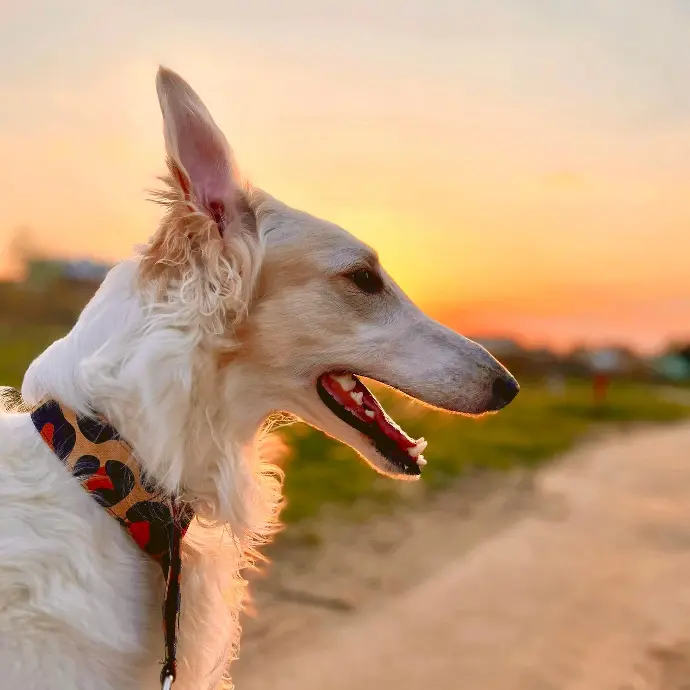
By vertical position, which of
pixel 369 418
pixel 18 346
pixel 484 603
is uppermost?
pixel 369 418

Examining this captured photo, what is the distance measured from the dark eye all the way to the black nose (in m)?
0.58

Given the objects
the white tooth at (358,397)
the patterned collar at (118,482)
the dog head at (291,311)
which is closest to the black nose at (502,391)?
the dog head at (291,311)

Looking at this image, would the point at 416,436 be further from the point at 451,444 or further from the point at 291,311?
the point at 451,444

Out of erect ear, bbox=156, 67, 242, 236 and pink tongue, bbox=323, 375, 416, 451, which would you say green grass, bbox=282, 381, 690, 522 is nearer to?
pink tongue, bbox=323, 375, 416, 451

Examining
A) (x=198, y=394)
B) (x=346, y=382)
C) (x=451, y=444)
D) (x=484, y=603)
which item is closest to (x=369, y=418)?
(x=346, y=382)

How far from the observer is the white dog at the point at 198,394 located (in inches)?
81.5

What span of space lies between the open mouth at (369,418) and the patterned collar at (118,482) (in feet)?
2.38

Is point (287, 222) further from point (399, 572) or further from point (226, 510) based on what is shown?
point (399, 572)

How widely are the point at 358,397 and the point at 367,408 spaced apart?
0.05 meters

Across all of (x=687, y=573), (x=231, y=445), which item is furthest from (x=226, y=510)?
(x=687, y=573)

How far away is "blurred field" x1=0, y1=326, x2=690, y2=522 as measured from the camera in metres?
7.38

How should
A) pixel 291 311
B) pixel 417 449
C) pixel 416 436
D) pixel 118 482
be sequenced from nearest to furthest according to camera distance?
1. pixel 118 482
2. pixel 291 311
3. pixel 417 449
4. pixel 416 436

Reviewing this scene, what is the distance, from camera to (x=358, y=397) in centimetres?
276

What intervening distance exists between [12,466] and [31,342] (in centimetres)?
827
